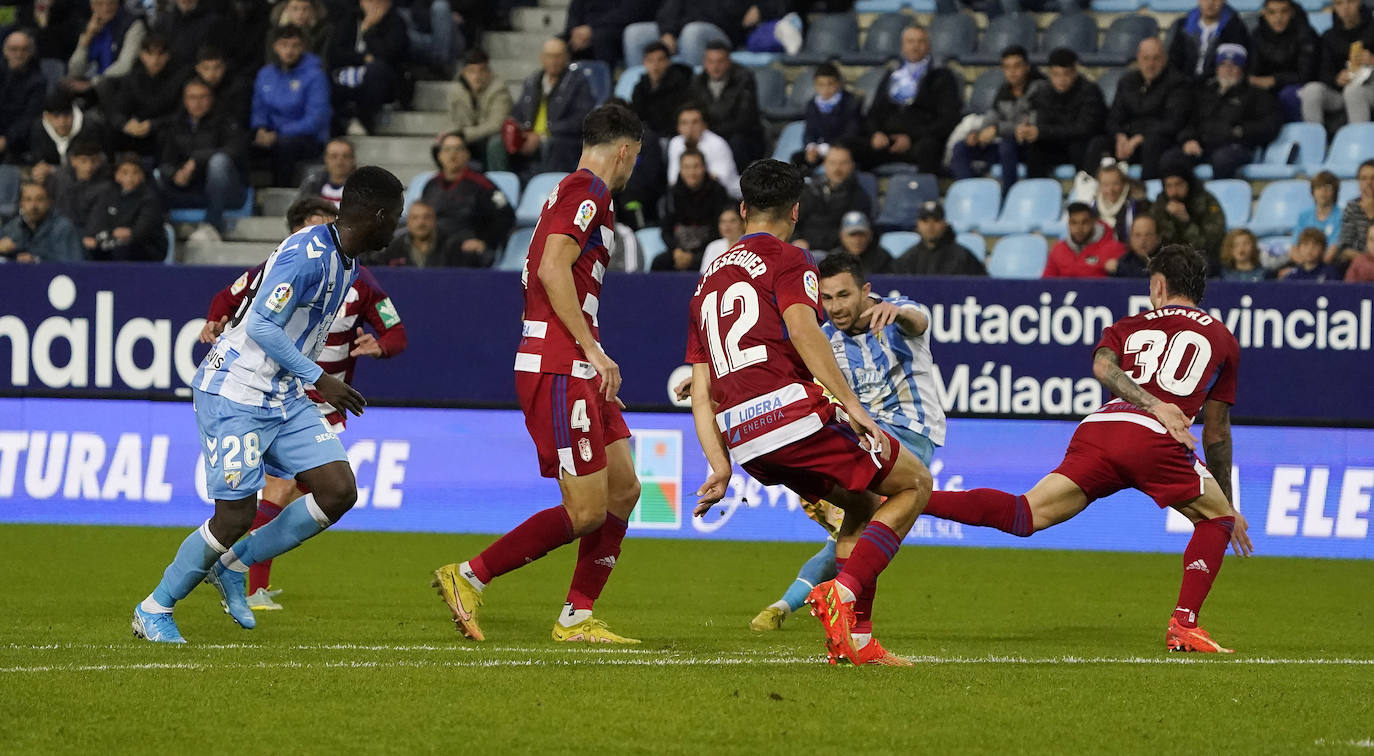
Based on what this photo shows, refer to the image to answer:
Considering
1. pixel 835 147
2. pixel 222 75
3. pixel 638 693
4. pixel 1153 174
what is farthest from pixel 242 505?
pixel 222 75

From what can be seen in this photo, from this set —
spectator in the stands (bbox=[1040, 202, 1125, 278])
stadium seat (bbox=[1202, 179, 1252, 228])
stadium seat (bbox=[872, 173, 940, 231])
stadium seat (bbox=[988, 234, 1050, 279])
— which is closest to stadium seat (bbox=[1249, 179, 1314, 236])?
stadium seat (bbox=[1202, 179, 1252, 228])

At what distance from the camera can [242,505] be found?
750 cm

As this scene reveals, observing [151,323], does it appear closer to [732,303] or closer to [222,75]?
Answer: [222,75]

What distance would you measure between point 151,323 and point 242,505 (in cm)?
729

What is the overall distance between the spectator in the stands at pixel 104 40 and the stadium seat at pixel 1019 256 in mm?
9863

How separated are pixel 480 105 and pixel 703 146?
2813 mm

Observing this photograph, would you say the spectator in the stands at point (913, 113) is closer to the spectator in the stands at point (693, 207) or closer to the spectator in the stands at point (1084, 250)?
the spectator in the stands at point (693, 207)

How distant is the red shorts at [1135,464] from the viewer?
802 centimetres

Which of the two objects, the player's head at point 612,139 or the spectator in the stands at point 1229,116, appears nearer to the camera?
the player's head at point 612,139

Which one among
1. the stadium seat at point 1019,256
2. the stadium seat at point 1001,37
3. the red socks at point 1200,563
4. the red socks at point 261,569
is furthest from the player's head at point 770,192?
the stadium seat at point 1001,37

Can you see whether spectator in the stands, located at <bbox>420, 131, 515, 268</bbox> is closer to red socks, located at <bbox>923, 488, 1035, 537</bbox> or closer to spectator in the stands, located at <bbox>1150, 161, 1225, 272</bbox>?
spectator in the stands, located at <bbox>1150, 161, 1225, 272</bbox>

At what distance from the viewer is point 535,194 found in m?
17.2

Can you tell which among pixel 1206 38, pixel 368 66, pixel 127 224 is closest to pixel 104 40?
pixel 368 66

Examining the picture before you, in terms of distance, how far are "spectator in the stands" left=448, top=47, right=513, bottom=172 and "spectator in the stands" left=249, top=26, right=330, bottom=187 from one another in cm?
142
